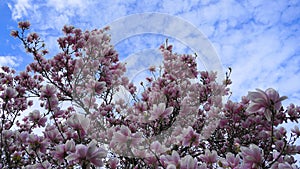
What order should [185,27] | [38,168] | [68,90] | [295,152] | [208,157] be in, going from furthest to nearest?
1. [68,90]
2. [185,27]
3. [295,152]
4. [208,157]
5. [38,168]

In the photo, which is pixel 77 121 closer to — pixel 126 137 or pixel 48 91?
pixel 126 137

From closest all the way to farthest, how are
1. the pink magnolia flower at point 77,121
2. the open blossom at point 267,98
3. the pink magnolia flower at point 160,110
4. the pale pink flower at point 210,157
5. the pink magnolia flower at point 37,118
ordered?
the open blossom at point 267,98, the pink magnolia flower at point 77,121, the pale pink flower at point 210,157, the pink magnolia flower at point 160,110, the pink magnolia flower at point 37,118

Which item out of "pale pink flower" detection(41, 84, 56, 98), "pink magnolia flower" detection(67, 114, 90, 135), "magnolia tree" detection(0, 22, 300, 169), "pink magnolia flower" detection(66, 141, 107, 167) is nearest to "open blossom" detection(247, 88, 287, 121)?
"magnolia tree" detection(0, 22, 300, 169)

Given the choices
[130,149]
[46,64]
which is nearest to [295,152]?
[130,149]

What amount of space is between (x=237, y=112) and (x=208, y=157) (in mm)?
1549

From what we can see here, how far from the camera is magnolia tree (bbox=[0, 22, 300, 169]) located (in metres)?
1.64

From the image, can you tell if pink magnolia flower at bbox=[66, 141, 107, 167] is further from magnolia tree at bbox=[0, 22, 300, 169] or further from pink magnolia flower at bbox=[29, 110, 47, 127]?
pink magnolia flower at bbox=[29, 110, 47, 127]

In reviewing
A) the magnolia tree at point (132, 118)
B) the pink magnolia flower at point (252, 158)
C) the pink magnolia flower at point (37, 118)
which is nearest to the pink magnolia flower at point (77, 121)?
the magnolia tree at point (132, 118)

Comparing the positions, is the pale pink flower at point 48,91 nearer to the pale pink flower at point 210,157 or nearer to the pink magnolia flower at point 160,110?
the pink magnolia flower at point 160,110

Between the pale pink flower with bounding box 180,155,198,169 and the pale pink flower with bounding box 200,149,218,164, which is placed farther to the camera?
the pale pink flower with bounding box 200,149,218,164

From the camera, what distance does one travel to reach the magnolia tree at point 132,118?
5.38 ft

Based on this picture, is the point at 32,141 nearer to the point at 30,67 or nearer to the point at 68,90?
the point at 68,90

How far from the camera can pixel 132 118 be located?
130 inches

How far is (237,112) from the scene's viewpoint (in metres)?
3.24
